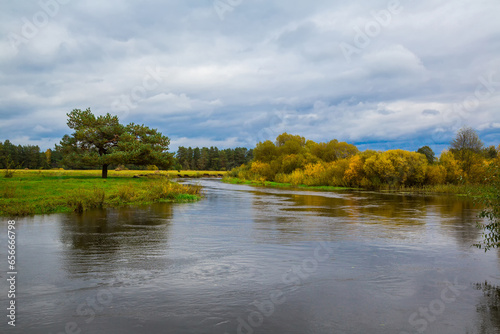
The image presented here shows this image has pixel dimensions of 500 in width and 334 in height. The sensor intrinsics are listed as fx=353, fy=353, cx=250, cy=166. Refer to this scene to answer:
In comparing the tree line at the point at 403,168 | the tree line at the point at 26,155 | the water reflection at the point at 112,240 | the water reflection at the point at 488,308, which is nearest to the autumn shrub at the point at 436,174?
the tree line at the point at 403,168

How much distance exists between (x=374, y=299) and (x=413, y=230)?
11252mm

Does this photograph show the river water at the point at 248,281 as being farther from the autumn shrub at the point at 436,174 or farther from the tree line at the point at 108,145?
the autumn shrub at the point at 436,174

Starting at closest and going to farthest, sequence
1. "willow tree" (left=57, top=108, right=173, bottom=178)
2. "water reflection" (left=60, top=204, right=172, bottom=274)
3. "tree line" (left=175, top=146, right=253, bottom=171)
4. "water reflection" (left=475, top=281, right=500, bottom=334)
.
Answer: "water reflection" (left=475, top=281, right=500, bottom=334) → "water reflection" (left=60, top=204, right=172, bottom=274) → "willow tree" (left=57, top=108, right=173, bottom=178) → "tree line" (left=175, top=146, right=253, bottom=171)

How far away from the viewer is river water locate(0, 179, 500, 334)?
22.0 ft

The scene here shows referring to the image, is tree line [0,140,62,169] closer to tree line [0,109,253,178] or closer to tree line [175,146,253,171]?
tree line [175,146,253,171]

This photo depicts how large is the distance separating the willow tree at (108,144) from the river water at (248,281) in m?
29.9

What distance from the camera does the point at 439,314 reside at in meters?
7.20

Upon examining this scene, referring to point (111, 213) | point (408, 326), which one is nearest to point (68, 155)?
point (111, 213)

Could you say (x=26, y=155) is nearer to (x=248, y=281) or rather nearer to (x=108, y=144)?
(x=108, y=144)

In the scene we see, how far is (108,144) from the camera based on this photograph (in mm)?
49312

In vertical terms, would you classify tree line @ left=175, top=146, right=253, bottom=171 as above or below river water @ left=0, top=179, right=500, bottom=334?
above

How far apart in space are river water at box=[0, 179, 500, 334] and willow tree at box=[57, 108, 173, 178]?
2989 cm

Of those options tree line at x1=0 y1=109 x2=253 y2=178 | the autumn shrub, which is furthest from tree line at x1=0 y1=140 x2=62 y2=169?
the autumn shrub

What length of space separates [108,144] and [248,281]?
4523cm
